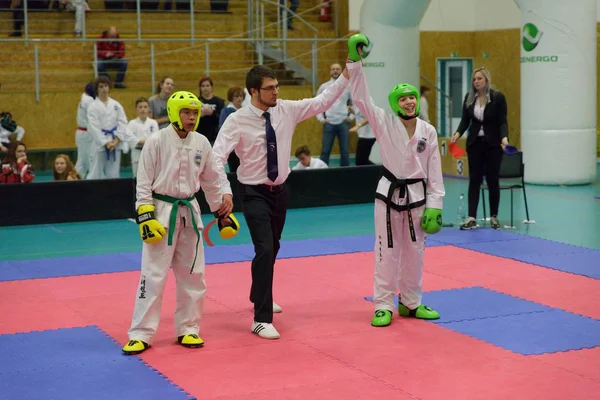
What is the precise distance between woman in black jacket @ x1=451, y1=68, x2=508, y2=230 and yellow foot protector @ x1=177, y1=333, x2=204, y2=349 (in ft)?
16.5

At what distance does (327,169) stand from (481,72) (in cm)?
318

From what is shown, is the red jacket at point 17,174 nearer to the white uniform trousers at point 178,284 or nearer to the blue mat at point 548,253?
the blue mat at point 548,253

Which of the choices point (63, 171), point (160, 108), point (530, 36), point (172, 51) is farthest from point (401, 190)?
point (172, 51)

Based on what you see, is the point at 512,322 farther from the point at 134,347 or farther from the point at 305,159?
the point at 305,159

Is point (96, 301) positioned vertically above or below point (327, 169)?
below

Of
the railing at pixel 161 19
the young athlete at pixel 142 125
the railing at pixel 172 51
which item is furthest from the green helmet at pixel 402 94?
the railing at pixel 161 19

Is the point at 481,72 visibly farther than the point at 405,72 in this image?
No

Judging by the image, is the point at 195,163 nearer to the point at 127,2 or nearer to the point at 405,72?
the point at 405,72

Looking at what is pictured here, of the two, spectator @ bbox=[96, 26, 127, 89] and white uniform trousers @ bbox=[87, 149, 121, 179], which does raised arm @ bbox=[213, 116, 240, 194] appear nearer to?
white uniform trousers @ bbox=[87, 149, 121, 179]

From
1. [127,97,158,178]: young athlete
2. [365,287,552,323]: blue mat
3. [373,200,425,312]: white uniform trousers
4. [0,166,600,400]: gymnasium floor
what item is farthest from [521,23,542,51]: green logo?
[373,200,425,312]: white uniform trousers

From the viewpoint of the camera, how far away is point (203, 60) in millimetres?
18656

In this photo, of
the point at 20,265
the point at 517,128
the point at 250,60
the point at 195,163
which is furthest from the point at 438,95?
the point at 195,163

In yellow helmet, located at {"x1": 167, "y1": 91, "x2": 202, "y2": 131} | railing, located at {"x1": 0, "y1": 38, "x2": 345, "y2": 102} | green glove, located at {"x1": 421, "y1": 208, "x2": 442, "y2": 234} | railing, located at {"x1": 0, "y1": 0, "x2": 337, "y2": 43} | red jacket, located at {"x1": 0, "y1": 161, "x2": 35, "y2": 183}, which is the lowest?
green glove, located at {"x1": 421, "y1": 208, "x2": 442, "y2": 234}

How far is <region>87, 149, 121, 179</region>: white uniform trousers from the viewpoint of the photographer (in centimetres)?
1261
